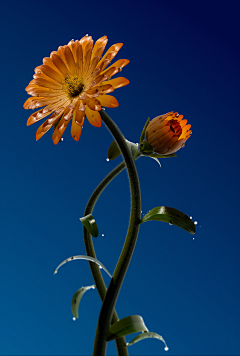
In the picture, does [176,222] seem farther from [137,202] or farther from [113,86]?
[113,86]

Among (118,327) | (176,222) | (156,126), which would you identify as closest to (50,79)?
(156,126)

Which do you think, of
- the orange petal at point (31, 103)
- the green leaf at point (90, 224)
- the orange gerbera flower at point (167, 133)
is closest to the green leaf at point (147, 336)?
the green leaf at point (90, 224)

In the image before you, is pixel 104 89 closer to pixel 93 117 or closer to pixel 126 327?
pixel 93 117

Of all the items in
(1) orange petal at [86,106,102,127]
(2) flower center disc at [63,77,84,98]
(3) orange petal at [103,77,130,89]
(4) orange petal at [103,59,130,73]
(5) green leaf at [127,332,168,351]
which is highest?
(2) flower center disc at [63,77,84,98]

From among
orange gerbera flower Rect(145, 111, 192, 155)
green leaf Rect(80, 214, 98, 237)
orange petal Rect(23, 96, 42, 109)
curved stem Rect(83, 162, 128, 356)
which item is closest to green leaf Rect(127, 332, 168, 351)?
curved stem Rect(83, 162, 128, 356)

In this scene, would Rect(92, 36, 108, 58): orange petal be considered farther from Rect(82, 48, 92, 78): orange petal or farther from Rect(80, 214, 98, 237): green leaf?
Rect(80, 214, 98, 237): green leaf

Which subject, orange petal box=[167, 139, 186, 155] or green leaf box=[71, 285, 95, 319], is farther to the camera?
green leaf box=[71, 285, 95, 319]
